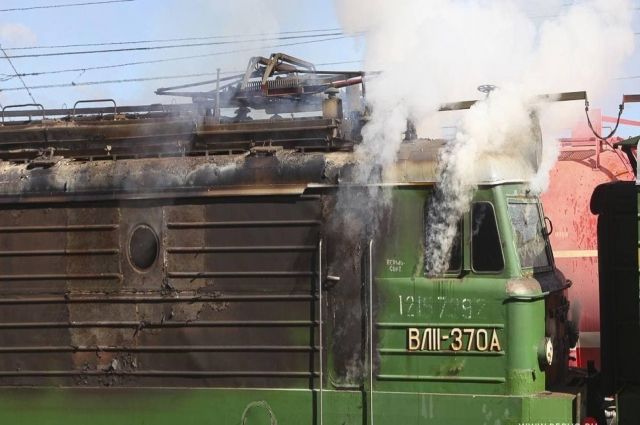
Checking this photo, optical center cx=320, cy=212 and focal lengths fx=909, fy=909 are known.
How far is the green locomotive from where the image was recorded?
6988mm

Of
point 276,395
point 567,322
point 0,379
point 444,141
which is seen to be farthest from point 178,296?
point 567,322

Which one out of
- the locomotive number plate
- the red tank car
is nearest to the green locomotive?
the locomotive number plate

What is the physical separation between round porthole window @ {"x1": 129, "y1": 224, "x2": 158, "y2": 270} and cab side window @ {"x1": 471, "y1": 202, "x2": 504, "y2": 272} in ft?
8.76

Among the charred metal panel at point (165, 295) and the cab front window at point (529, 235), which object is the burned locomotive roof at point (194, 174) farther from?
the cab front window at point (529, 235)

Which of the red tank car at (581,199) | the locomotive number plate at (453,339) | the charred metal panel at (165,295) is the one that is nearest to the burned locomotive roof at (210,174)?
the charred metal panel at (165,295)

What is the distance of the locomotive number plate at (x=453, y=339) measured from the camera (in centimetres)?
689

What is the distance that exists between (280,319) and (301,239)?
0.67 metres

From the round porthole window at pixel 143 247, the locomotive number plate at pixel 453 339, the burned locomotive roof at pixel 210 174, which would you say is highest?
the burned locomotive roof at pixel 210 174

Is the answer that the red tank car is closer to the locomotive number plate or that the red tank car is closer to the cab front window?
the cab front window

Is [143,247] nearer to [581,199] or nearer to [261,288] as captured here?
[261,288]

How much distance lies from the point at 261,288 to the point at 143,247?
1122 mm

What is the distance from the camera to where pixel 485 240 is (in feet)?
23.0

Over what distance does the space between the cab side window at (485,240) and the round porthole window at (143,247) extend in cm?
267

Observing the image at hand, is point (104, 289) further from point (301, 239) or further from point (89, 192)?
point (301, 239)
